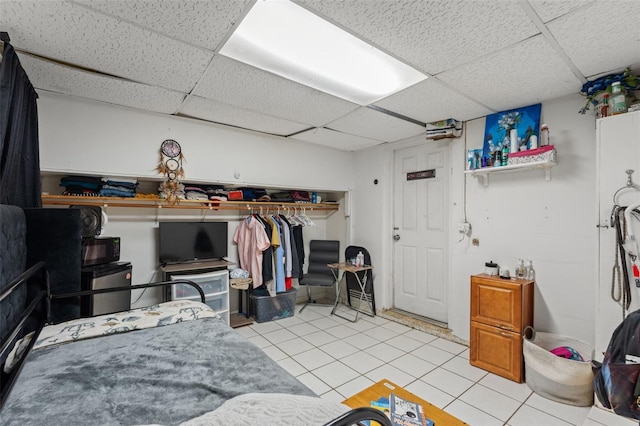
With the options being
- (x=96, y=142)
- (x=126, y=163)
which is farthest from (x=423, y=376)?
(x=96, y=142)

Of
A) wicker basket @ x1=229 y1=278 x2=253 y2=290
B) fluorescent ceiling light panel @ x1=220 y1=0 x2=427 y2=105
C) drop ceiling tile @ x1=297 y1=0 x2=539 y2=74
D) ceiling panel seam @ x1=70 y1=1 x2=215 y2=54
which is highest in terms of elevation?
fluorescent ceiling light panel @ x1=220 y1=0 x2=427 y2=105

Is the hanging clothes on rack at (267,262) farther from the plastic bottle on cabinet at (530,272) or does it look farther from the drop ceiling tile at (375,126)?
the plastic bottle on cabinet at (530,272)

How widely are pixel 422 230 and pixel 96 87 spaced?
12.5 feet

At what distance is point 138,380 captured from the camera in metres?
1.24

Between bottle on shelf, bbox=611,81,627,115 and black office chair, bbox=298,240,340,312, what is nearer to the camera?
bottle on shelf, bbox=611,81,627,115

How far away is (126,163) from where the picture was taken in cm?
287

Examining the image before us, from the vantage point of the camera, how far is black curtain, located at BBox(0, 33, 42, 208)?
165 centimetres

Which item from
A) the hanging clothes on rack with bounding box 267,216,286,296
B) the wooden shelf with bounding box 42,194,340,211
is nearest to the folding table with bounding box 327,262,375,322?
the hanging clothes on rack with bounding box 267,216,286,296

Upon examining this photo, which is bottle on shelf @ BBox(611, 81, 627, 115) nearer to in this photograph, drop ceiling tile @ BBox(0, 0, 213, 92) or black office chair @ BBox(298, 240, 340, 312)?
drop ceiling tile @ BBox(0, 0, 213, 92)

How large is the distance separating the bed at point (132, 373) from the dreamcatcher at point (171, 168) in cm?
146

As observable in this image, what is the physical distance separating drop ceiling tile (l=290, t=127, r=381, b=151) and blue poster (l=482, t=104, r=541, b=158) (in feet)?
4.76

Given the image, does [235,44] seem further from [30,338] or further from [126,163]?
[30,338]

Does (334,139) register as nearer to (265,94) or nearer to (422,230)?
(265,94)

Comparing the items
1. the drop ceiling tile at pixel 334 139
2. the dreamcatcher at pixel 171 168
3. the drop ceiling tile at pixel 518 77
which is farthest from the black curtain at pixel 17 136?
the drop ceiling tile at pixel 518 77
